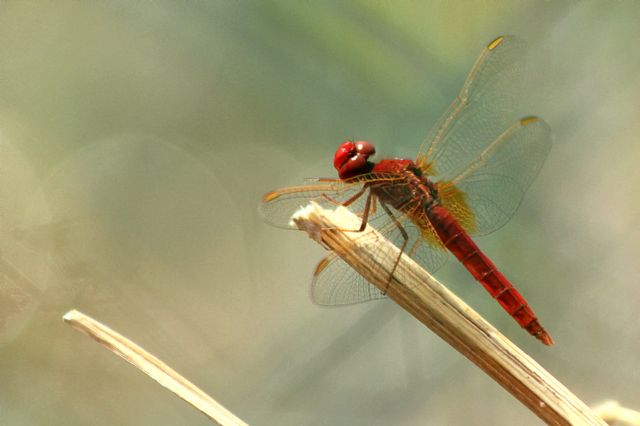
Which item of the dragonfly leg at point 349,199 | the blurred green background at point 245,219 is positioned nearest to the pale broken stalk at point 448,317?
the dragonfly leg at point 349,199

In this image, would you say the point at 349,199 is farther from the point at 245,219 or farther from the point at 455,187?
the point at 245,219

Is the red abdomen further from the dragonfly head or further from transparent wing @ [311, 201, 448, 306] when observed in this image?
the dragonfly head

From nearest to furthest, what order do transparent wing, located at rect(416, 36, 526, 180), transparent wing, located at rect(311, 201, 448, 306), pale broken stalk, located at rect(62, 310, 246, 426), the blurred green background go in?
pale broken stalk, located at rect(62, 310, 246, 426), transparent wing, located at rect(311, 201, 448, 306), transparent wing, located at rect(416, 36, 526, 180), the blurred green background

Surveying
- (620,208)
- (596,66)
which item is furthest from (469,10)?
(620,208)

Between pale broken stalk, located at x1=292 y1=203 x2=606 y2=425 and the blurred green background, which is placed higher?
the blurred green background

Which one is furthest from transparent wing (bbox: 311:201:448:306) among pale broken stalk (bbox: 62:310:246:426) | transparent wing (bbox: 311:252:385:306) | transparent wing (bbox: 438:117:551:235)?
pale broken stalk (bbox: 62:310:246:426)

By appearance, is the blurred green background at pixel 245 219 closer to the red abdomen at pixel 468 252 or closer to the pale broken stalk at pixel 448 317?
the red abdomen at pixel 468 252

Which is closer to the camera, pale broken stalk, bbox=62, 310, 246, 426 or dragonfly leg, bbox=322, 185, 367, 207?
pale broken stalk, bbox=62, 310, 246, 426
